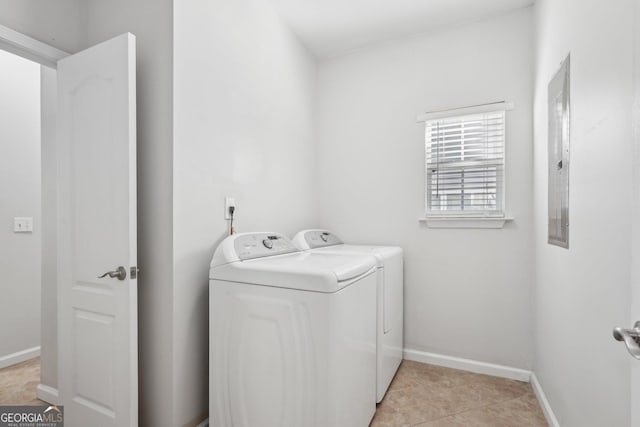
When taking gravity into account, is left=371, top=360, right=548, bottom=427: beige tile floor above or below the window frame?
below

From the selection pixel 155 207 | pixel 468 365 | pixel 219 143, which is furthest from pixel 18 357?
pixel 468 365

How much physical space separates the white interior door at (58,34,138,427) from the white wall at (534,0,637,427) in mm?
1890

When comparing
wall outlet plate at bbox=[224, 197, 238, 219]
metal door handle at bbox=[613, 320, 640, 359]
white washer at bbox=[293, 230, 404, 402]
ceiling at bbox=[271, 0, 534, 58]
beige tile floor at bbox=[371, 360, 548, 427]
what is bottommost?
beige tile floor at bbox=[371, 360, 548, 427]

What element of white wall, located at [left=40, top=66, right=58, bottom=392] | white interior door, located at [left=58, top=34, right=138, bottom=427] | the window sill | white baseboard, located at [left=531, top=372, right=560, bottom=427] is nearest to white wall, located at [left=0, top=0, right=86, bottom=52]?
white interior door, located at [left=58, top=34, right=138, bottom=427]

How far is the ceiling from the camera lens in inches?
87.7

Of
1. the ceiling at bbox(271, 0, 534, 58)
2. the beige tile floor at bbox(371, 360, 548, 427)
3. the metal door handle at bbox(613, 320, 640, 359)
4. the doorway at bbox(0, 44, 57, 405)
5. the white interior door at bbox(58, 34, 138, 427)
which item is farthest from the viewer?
the doorway at bbox(0, 44, 57, 405)

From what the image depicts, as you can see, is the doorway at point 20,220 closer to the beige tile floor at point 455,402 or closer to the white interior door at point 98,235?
the white interior door at point 98,235

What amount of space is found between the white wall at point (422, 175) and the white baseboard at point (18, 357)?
9.19 feet

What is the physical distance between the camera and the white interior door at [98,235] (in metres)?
1.44

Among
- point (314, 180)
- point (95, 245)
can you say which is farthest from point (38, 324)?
point (314, 180)

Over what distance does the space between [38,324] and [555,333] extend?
3.92 meters

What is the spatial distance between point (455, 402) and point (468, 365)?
486mm

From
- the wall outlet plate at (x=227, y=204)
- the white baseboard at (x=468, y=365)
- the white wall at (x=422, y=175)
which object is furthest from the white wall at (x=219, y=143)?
the white baseboard at (x=468, y=365)

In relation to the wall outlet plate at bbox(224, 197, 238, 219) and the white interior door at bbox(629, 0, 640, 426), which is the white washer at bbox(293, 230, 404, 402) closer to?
the wall outlet plate at bbox(224, 197, 238, 219)
